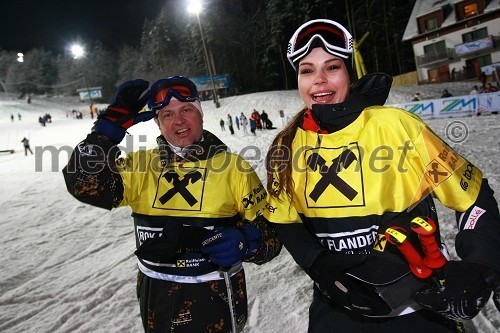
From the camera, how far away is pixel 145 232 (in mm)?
2475

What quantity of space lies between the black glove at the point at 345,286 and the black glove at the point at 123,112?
65.4 inches

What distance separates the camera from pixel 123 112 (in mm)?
2463

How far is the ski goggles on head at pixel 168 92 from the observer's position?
2715 mm

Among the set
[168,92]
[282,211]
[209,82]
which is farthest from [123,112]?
[209,82]

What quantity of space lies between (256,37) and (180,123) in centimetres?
4903

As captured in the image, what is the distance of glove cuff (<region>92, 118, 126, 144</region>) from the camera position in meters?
2.38

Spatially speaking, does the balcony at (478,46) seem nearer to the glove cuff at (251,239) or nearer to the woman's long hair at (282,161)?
the woman's long hair at (282,161)

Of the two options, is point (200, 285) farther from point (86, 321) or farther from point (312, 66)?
point (86, 321)

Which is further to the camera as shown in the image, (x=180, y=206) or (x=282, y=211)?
(x=180, y=206)

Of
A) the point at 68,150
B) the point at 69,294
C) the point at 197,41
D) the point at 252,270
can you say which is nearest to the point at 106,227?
the point at 69,294

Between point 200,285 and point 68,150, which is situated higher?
point 68,150

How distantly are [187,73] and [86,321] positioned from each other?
44.9 m

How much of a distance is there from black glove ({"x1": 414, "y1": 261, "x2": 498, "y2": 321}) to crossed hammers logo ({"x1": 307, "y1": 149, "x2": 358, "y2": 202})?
1.84 ft

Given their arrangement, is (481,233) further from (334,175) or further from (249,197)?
(249,197)
